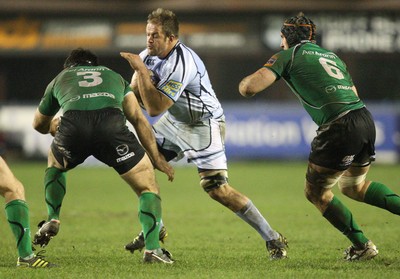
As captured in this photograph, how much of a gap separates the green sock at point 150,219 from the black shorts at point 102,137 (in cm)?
32

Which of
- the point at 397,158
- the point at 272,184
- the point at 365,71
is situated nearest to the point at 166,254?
the point at 272,184

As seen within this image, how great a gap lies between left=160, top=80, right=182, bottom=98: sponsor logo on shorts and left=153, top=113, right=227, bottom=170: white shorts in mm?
665

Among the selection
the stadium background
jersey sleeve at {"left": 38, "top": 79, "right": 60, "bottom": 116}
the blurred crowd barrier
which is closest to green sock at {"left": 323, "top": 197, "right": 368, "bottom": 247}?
jersey sleeve at {"left": 38, "top": 79, "right": 60, "bottom": 116}

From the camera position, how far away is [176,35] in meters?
7.94

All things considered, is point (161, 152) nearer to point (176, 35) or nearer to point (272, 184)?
point (176, 35)

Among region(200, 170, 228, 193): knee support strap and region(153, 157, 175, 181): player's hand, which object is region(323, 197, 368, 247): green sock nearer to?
region(200, 170, 228, 193): knee support strap

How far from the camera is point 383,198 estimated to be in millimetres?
7680

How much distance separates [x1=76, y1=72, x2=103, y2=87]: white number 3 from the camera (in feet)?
24.3

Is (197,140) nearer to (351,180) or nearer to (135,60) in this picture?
(135,60)

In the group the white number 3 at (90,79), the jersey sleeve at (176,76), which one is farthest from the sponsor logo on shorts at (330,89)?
the white number 3 at (90,79)

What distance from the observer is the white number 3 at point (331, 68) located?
24.5 feet

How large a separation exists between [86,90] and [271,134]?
1432 centimetres

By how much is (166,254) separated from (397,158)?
14.7m

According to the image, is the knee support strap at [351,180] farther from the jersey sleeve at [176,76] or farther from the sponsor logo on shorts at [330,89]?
the jersey sleeve at [176,76]
